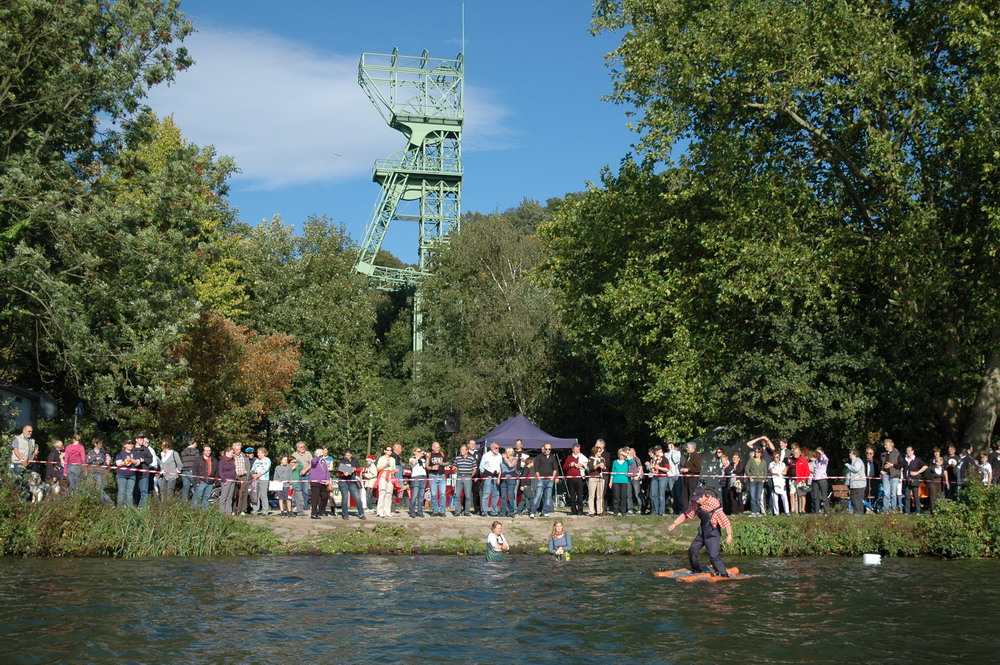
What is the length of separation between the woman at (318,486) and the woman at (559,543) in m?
5.73

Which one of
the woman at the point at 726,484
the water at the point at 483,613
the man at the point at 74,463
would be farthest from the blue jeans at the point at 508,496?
the man at the point at 74,463

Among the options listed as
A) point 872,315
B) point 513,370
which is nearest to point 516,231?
point 513,370

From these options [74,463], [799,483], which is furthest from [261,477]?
[799,483]

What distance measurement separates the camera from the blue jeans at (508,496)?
24.3 metres

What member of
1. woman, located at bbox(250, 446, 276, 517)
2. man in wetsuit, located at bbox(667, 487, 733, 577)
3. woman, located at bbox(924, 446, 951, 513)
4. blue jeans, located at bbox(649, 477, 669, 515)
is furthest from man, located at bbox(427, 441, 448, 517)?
woman, located at bbox(924, 446, 951, 513)

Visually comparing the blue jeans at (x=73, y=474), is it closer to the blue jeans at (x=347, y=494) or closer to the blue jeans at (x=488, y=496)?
the blue jeans at (x=347, y=494)

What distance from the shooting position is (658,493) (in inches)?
971

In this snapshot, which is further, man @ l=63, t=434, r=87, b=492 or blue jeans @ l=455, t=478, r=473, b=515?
blue jeans @ l=455, t=478, r=473, b=515

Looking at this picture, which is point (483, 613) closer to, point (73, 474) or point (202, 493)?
point (202, 493)

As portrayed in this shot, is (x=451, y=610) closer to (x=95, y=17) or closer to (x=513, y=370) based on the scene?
(x=95, y=17)

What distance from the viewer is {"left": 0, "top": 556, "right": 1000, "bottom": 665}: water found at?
→ 13.0m

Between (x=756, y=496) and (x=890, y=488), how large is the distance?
318 centimetres

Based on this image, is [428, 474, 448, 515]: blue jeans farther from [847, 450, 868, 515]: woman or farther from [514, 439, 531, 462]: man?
[847, 450, 868, 515]: woman

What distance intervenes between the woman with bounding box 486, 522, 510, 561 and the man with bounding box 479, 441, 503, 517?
3026mm
